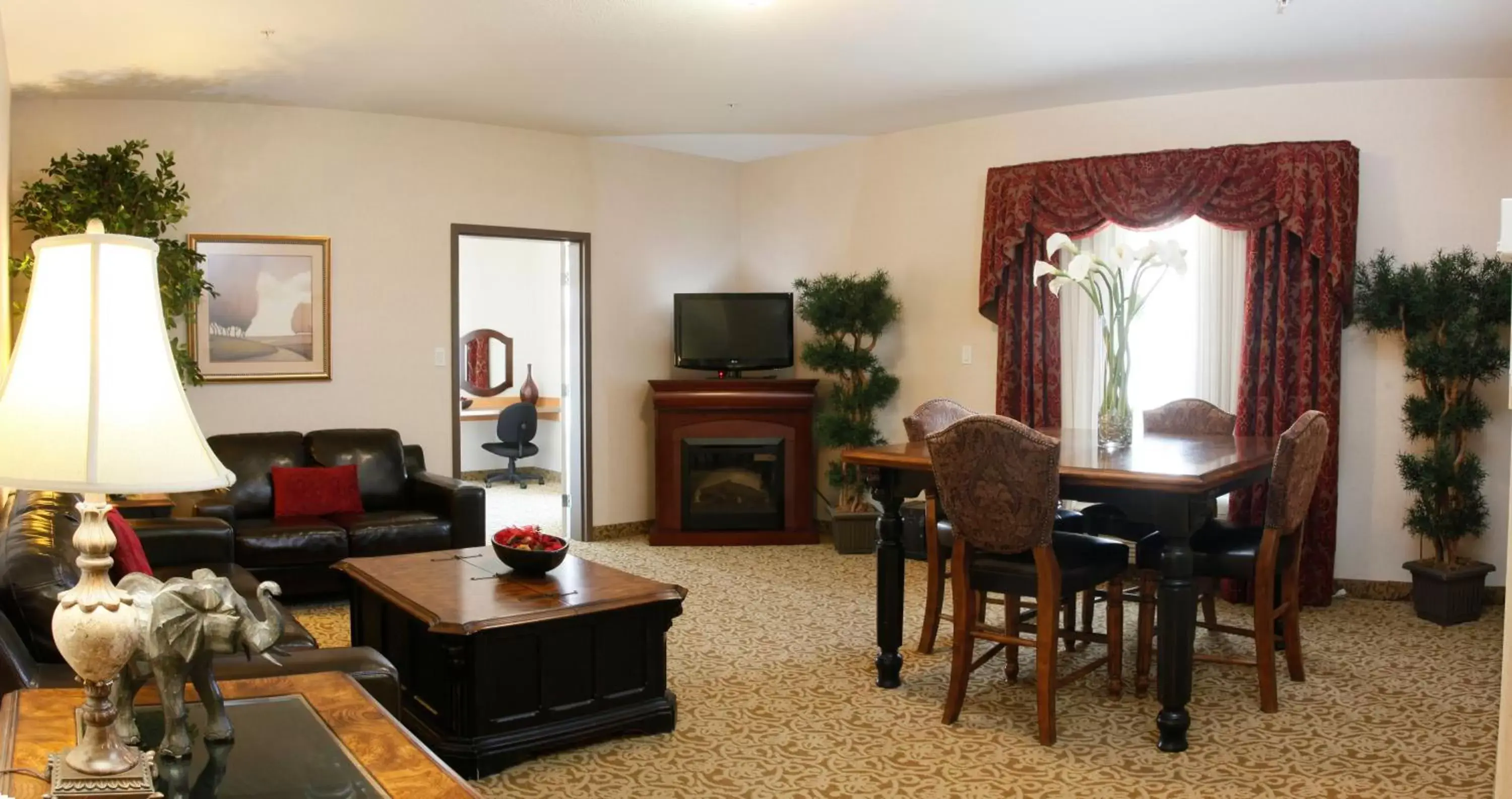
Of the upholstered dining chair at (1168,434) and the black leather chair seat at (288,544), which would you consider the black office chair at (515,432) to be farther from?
the upholstered dining chair at (1168,434)

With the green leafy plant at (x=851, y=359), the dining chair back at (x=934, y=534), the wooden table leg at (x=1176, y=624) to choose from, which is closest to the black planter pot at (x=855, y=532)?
the green leafy plant at (x=851, y=359)

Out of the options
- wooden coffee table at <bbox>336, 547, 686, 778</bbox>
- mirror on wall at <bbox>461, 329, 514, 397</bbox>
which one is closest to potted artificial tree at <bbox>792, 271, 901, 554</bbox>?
wooden coffee table at <bbox>336, 547, 686, 778</bbox>

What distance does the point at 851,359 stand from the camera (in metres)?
7.00

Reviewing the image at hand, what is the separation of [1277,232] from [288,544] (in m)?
4.84

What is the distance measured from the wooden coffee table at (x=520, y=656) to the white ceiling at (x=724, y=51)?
7.45ft

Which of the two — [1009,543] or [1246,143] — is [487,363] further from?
[1009,543]

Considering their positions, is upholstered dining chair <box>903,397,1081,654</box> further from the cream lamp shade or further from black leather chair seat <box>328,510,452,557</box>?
the cream lamp shade

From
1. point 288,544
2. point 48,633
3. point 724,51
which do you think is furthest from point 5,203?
point 48,633

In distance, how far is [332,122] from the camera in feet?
21.2

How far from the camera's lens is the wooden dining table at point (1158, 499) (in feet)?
11.6

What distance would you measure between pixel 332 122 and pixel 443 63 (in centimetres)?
133

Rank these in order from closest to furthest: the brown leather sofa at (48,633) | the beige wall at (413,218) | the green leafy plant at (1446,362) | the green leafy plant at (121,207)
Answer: the brown leather sofa at (48,633)
the green leafy plant at (1446,362)
the green leafy plant at (121,207)
the beige wall at (413,218)

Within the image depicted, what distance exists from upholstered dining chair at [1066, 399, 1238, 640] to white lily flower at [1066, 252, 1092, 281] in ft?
2.88

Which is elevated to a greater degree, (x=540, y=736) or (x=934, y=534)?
(x=934, y=534)
